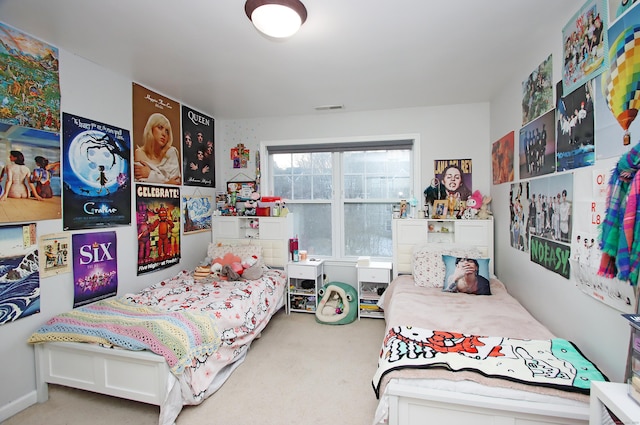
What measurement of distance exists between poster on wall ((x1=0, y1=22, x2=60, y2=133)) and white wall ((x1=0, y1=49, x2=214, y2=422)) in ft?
0.28

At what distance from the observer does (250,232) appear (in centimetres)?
405

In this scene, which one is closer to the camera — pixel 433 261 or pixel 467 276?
pixel 467 276

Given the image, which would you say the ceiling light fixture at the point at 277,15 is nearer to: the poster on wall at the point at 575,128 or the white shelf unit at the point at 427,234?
the poster on wall at the point at 575,128

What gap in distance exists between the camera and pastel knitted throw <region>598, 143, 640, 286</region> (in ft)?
3.78

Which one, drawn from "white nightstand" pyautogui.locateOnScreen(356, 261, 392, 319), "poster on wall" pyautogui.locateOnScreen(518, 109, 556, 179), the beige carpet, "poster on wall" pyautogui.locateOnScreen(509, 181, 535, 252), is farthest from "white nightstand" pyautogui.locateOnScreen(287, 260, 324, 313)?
"poster on wall" pyautogui.locateOnScreen(518, 109, 556, 179)

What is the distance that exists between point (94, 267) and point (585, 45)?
12.2 ft

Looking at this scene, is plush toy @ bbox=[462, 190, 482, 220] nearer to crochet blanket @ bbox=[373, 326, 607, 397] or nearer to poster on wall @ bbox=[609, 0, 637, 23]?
crochet blanket @ bbox=[373, 326, 607, 397]

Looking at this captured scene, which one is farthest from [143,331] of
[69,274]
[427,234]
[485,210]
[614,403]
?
[485,210]

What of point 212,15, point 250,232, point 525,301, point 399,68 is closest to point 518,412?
point 525,301

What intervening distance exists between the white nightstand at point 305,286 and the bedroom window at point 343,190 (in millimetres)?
430

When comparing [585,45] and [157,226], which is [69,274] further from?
[585,45]

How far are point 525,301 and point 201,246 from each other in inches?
138

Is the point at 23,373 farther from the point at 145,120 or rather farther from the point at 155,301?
the point at 145,120

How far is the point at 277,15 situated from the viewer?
66.5 inches
